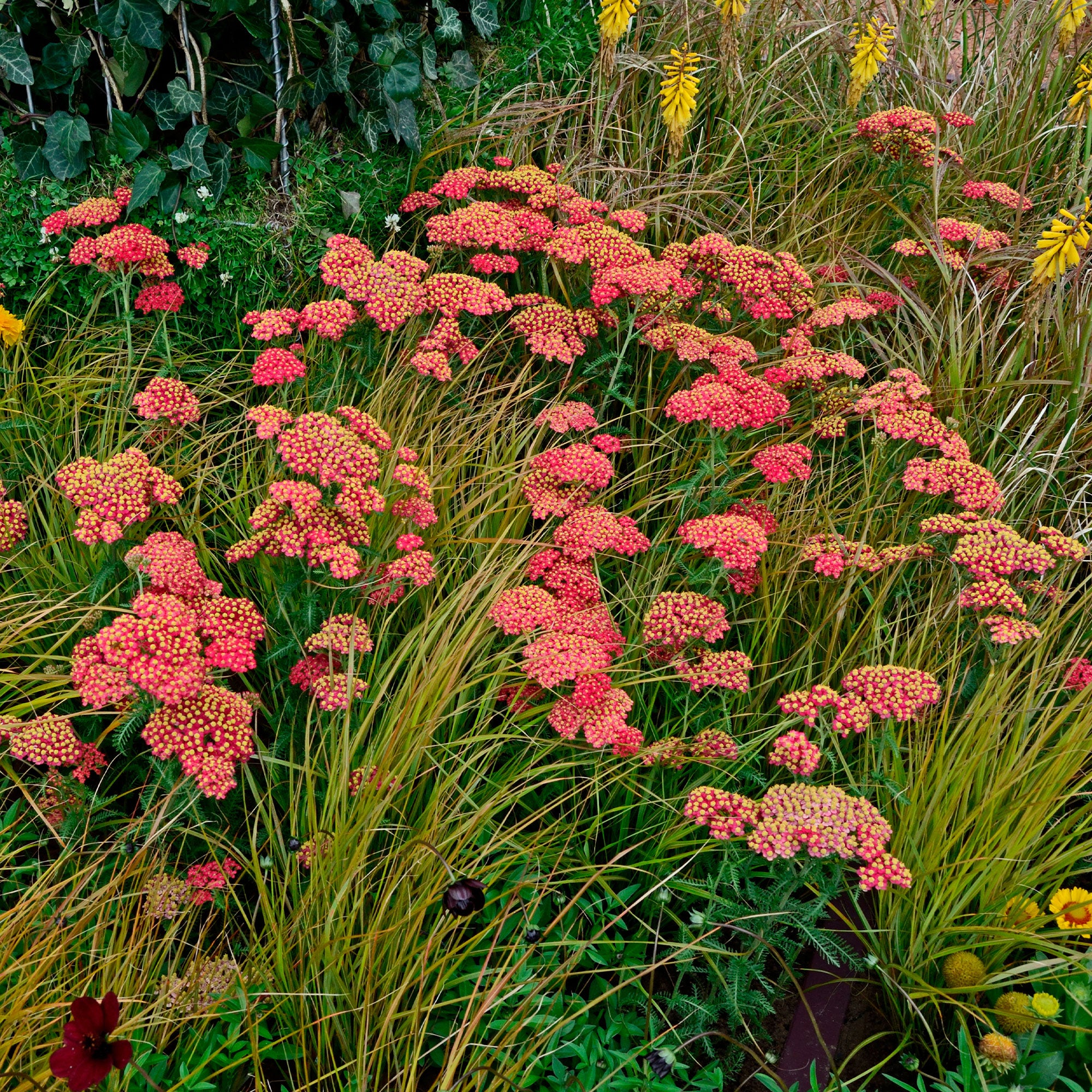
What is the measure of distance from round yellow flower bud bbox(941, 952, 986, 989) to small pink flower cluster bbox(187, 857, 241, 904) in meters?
1.60

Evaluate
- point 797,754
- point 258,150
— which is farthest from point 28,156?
point 797,754

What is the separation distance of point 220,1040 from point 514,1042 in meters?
0.59

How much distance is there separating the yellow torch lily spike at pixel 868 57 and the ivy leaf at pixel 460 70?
1525mm

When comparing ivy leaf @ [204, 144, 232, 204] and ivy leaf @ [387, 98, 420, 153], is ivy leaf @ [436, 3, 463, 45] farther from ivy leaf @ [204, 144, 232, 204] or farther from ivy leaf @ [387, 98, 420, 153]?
ivy leaf @ [204, 144, 232, 204]

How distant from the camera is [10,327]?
9.37ft

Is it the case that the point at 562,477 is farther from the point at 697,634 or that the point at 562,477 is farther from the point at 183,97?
the point at 183,97

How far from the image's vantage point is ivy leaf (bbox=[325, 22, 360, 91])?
11.3 ft

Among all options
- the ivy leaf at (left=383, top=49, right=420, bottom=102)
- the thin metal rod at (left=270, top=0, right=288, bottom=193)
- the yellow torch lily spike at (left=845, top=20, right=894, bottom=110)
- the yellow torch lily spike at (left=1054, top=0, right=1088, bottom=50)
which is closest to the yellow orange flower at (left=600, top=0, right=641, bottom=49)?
the ivy leaf at (left=383, top=49, right=420, bottom=102)

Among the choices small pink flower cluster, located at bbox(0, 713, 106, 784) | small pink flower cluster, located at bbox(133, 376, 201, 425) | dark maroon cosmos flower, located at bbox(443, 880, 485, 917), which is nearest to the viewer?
dark maroon cosmos flower, located at bbox(443, 880, 485, 917)

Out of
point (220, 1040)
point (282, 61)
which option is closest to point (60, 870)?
point (220, 1040)

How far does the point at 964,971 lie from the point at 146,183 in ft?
10.9

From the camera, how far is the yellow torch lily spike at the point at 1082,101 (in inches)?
148

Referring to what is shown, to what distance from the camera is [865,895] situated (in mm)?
2588

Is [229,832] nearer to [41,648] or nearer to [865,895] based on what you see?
[41,648]
